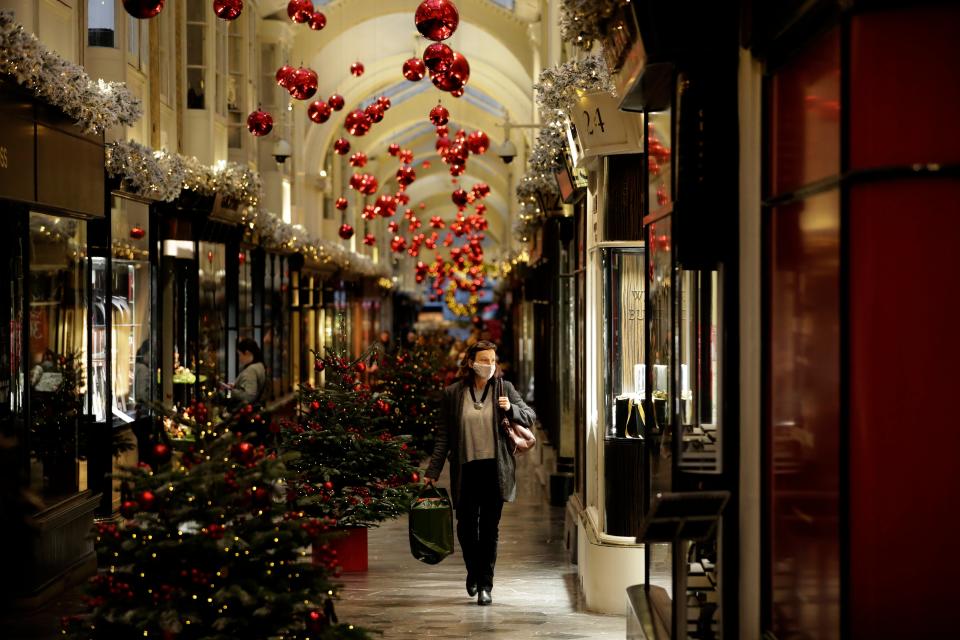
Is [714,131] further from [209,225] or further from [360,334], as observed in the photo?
[360,334]

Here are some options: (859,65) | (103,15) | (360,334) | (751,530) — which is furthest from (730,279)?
(360,334)

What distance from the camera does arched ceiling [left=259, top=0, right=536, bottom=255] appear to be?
26.7 m

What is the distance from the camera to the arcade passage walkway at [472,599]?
8016 millimetres

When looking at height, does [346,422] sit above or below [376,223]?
below

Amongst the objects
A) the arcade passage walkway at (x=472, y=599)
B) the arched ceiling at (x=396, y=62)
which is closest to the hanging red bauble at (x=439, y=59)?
the arcade passage walkway at (x=472, y=599)

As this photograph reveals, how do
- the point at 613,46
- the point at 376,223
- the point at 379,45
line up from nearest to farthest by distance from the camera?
the point at 613,46 → the point at 379,45 → the point at 376,223

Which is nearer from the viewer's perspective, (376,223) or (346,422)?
(346,422)

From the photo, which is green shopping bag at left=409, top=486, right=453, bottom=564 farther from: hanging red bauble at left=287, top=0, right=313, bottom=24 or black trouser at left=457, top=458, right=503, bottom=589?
hanging red bauble at left=287, top=0, right=313, bottom=24

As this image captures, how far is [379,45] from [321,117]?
58.8ft

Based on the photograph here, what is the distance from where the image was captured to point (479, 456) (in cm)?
856

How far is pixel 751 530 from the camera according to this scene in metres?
5.02

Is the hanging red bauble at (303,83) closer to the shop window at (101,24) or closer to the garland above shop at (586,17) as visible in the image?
the shop window at (101,24)

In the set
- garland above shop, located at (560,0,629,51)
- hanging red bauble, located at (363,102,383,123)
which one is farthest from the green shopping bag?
hanging red bauble, located at (363,102,383,123)

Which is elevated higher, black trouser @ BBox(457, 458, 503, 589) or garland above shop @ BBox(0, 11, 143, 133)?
garland above shop @ BBox(0, 11, 143, 133)
